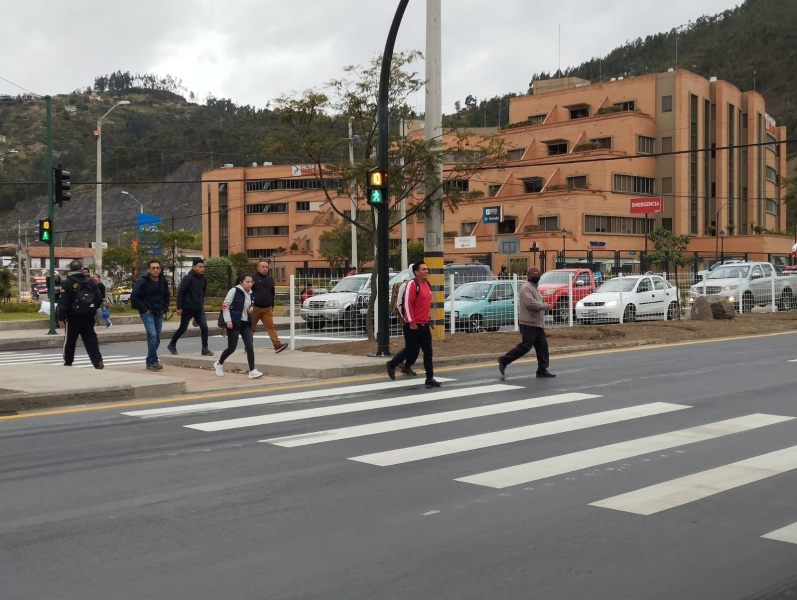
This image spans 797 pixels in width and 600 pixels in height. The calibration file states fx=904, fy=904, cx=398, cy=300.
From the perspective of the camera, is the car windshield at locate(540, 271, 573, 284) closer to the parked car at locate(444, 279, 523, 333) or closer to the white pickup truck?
the white pickup truck

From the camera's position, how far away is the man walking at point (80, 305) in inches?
566

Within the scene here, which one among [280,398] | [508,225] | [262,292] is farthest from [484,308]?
[508,225]

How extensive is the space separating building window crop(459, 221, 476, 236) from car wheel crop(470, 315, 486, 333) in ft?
183

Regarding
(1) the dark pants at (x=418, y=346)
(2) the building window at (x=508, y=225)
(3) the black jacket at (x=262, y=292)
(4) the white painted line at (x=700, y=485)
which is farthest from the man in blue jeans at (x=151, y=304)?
(2) the building window at (x=508, y=225)

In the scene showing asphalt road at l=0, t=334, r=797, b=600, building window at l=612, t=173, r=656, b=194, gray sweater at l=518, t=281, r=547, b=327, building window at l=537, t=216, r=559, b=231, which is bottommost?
asphalt road at l=0, t=334, r=797, b=600

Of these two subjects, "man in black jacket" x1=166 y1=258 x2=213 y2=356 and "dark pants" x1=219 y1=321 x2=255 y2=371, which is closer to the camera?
"dark pants" x1=219 y1=321 x2=255 y2=371

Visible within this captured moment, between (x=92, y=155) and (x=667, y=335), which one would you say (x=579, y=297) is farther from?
(x=92, y=155)

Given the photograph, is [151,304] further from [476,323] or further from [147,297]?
[476,323]

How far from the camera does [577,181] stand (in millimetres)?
74188

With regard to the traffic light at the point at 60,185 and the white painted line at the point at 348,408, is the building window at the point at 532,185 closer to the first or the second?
the traffic light at the point at 60,185

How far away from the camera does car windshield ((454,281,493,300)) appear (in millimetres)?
23781

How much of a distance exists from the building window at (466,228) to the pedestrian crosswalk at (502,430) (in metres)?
65.8

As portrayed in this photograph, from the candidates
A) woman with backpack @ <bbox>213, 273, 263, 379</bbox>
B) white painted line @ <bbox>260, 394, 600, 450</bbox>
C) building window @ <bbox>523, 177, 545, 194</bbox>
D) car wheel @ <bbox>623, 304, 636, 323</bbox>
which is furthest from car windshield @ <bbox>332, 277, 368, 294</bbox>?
building window @ <bbox>523, 177, 545, 194</bbox>

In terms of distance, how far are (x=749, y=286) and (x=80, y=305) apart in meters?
22.5
